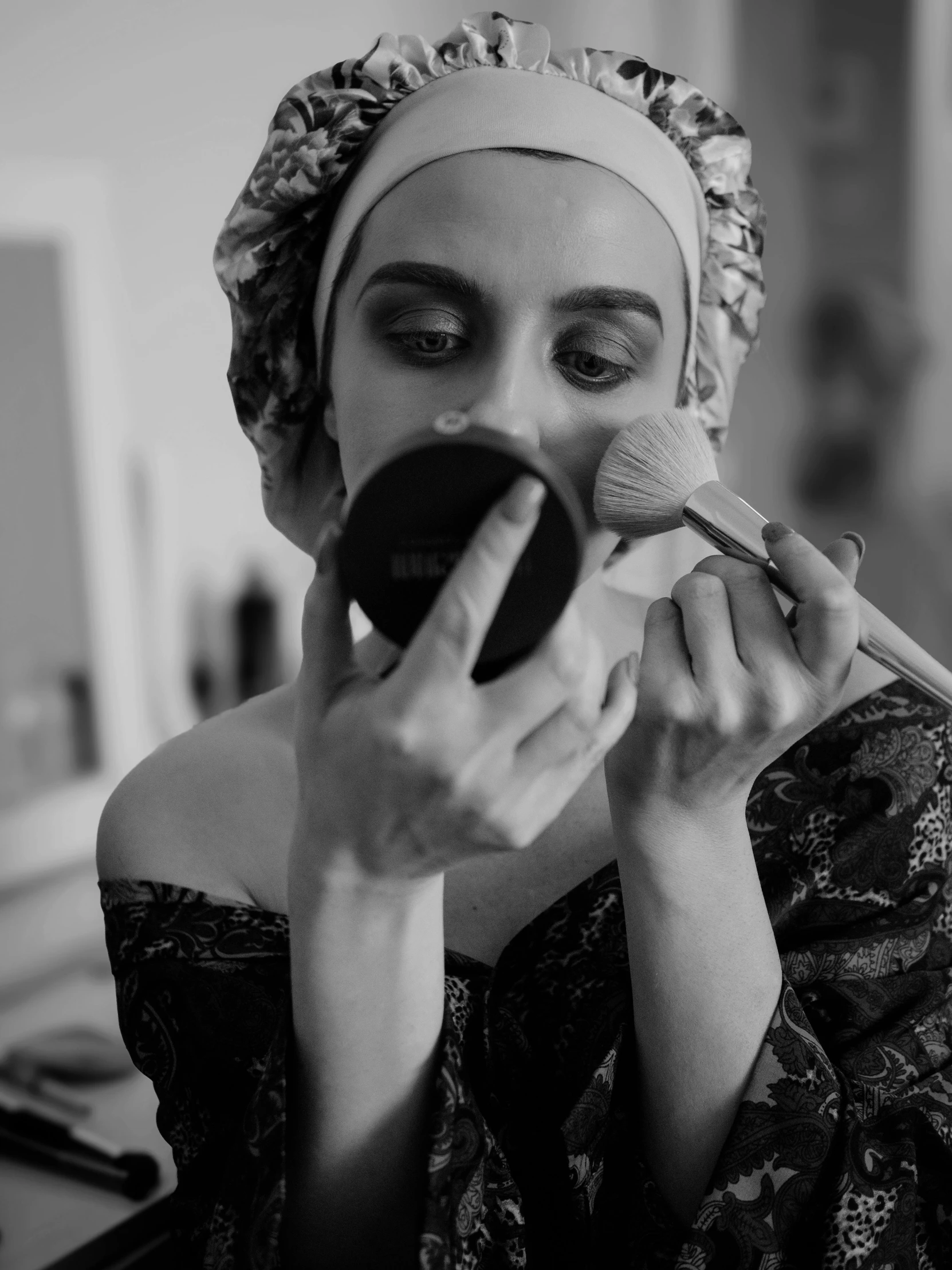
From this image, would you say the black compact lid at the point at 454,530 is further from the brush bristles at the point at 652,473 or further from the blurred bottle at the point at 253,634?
the blurred bottle at the point at 253,634

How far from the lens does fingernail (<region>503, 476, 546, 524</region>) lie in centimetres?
44

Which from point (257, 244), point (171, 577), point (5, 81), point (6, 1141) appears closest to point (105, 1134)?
point (6, 1141)

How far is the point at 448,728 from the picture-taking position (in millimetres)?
441

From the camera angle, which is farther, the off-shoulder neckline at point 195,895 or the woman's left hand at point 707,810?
the off-shoulder neckline at point 195,895

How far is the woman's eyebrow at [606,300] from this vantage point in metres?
0.67

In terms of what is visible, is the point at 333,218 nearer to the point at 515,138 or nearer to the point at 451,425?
the point at 515,138

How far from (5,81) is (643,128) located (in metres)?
0.79

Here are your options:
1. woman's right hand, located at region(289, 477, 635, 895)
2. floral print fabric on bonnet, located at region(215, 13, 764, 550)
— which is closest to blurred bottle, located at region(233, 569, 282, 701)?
floral print fabric on bonnet, located at region(215, 13, 764, 550)

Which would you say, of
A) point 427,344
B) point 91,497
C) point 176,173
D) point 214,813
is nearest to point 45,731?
point 91,497

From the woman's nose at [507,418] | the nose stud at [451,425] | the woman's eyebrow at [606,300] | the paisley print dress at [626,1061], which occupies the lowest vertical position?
the paisley print dress at [626,1061]

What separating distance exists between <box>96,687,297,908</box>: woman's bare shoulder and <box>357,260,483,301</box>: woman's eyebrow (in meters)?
0.37

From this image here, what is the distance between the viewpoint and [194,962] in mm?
738

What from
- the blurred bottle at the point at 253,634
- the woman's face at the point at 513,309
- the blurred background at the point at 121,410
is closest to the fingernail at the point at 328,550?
the woman's face at the point at 513,309

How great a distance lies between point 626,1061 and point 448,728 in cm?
34
